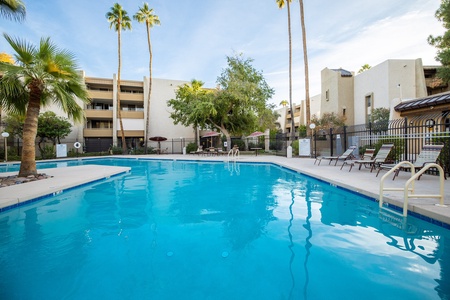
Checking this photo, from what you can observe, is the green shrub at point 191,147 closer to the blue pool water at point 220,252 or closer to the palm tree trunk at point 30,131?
the palm tree trunk at point 30,131

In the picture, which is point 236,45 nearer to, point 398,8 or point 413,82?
point 398,8

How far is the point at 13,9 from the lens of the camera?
7.16 m

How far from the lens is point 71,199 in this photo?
21.0 feet

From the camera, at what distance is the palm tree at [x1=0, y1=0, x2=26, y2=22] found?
7000mm

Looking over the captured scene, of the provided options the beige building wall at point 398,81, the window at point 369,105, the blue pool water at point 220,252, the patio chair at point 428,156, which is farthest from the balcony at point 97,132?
the beige building wall at point 398,81

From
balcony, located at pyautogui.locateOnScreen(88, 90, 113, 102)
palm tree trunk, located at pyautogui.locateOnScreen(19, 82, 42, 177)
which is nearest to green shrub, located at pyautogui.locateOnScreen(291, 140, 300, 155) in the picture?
palm tree trunk, located at pyautogui.locateOnScreen(19, 82, 42, 177)

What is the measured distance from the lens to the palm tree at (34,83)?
306 inches

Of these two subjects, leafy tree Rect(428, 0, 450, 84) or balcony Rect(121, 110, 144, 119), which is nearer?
leafy tree Rect(428, 0, 450, 84)

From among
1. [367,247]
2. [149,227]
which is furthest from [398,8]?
[149,227]

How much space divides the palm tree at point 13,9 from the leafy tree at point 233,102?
44.9 feet

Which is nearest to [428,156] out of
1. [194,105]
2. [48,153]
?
[194,105]

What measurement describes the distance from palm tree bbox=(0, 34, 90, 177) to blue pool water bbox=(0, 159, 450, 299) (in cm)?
475

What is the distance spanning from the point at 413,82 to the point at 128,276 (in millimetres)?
30133

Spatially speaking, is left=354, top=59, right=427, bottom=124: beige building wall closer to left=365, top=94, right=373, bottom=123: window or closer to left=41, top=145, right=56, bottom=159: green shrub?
left=365, top=94, right=373, bottom=123: window
